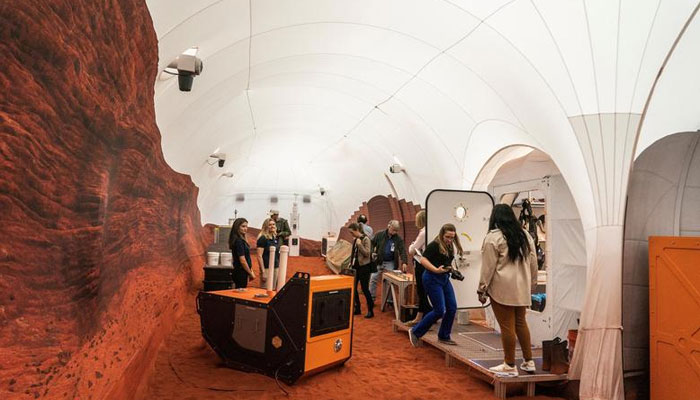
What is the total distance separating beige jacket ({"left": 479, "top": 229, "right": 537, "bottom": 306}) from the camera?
3963 millimetres

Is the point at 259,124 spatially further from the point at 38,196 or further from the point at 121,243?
the point at 38,196

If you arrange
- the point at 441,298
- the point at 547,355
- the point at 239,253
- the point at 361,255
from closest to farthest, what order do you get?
1. the point at 547,355
2. the point at 441,298
3. the point at 239,253
4. the point at 361,255

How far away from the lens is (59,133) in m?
1.88

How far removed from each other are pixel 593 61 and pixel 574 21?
16.2 inches

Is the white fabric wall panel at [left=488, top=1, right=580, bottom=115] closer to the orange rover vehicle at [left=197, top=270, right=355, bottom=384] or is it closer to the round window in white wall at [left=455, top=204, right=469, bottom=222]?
the round window in white wall at [left=455, top=204, right=469, bottom=222]

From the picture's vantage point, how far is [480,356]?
4820 millimetres

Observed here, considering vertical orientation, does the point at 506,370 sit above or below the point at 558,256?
below

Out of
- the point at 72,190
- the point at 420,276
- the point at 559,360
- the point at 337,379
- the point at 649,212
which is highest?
the point at 649,212

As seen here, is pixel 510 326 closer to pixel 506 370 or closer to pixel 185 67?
pixel 506 370

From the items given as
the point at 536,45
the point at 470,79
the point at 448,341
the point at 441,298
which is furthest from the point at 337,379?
the point at 470,79

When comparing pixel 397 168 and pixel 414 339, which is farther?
pixel 397 168

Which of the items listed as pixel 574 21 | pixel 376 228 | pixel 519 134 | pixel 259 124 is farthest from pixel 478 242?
pixel 376 228

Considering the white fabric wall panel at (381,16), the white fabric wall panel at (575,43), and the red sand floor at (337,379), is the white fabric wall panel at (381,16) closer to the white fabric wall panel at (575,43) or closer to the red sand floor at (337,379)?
the white fabric wall panel at (575,43)

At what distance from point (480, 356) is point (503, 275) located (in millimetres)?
1300
